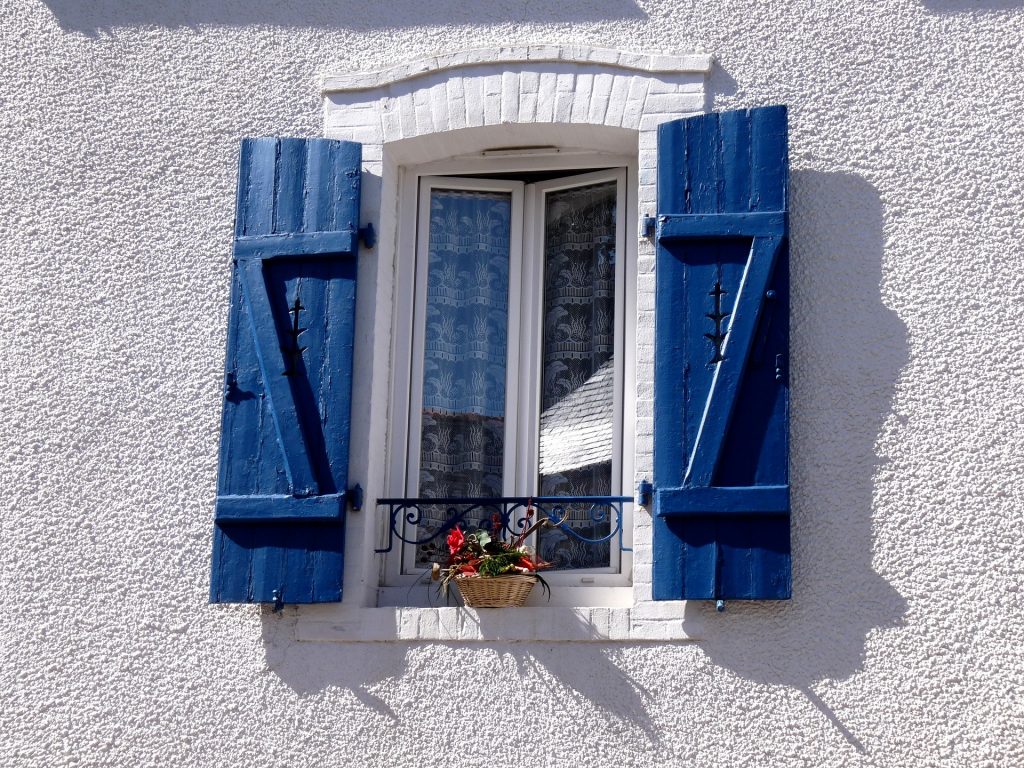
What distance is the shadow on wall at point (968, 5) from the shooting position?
5906 millimetres

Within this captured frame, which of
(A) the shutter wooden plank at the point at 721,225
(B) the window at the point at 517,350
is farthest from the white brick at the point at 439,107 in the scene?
(A) the shutter wooden plank at the point at 721,225

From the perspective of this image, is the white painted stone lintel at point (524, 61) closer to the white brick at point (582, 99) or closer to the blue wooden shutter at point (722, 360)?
the white brick at point (582, 99)

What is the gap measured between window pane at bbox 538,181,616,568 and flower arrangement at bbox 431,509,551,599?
0.25 m

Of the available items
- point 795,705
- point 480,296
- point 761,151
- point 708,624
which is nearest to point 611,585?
point 708,624

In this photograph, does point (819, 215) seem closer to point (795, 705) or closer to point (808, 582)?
point (808, 582)

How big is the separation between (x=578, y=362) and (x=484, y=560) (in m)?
0.94

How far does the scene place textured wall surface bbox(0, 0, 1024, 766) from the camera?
209 inches

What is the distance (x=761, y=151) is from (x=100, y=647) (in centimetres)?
294

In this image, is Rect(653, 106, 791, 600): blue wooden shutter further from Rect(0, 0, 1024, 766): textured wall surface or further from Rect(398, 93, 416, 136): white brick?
Rect(398, 93, 416, 136): white brick

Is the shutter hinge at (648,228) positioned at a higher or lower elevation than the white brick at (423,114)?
lower

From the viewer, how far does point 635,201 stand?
613cm

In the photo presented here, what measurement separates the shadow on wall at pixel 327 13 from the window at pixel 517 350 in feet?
1.86

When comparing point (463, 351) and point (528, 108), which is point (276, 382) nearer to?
point (463, 351)

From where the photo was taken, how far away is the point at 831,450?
5.51 m
